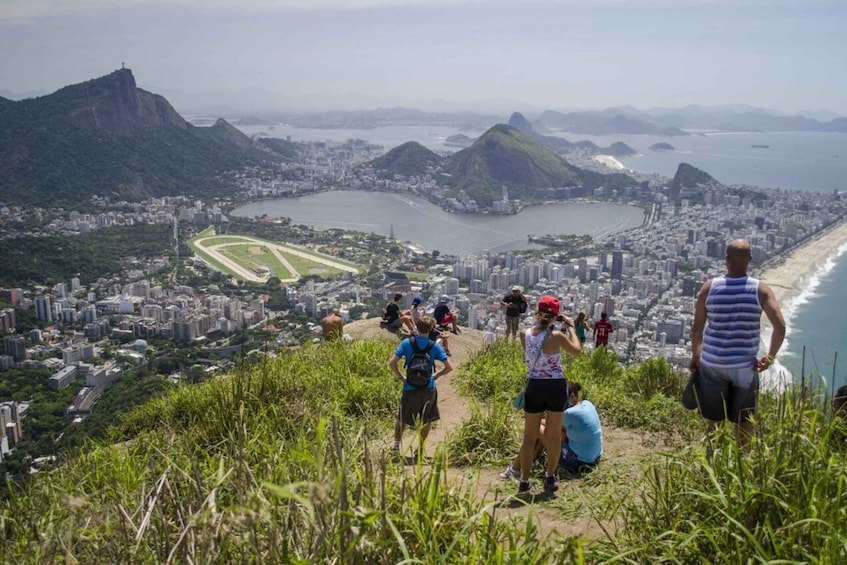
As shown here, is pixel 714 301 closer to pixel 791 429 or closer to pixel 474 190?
pixel 791 429

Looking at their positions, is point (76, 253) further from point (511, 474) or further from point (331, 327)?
point (511, 474)

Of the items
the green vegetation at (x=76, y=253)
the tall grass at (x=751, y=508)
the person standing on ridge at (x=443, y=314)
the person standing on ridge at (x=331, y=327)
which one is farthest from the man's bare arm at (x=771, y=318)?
the green vegetation at (x=76, y=253)

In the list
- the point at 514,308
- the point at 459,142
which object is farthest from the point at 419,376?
the point at 459,142

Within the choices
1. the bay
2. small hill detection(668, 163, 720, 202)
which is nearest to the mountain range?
the bay

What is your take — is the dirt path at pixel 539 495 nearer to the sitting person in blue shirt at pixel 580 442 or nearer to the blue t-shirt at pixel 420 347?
the sitting person in blue shirt at pixel 580 442

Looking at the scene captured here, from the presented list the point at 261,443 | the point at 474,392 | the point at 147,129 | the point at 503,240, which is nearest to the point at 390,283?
the point at 503,240
